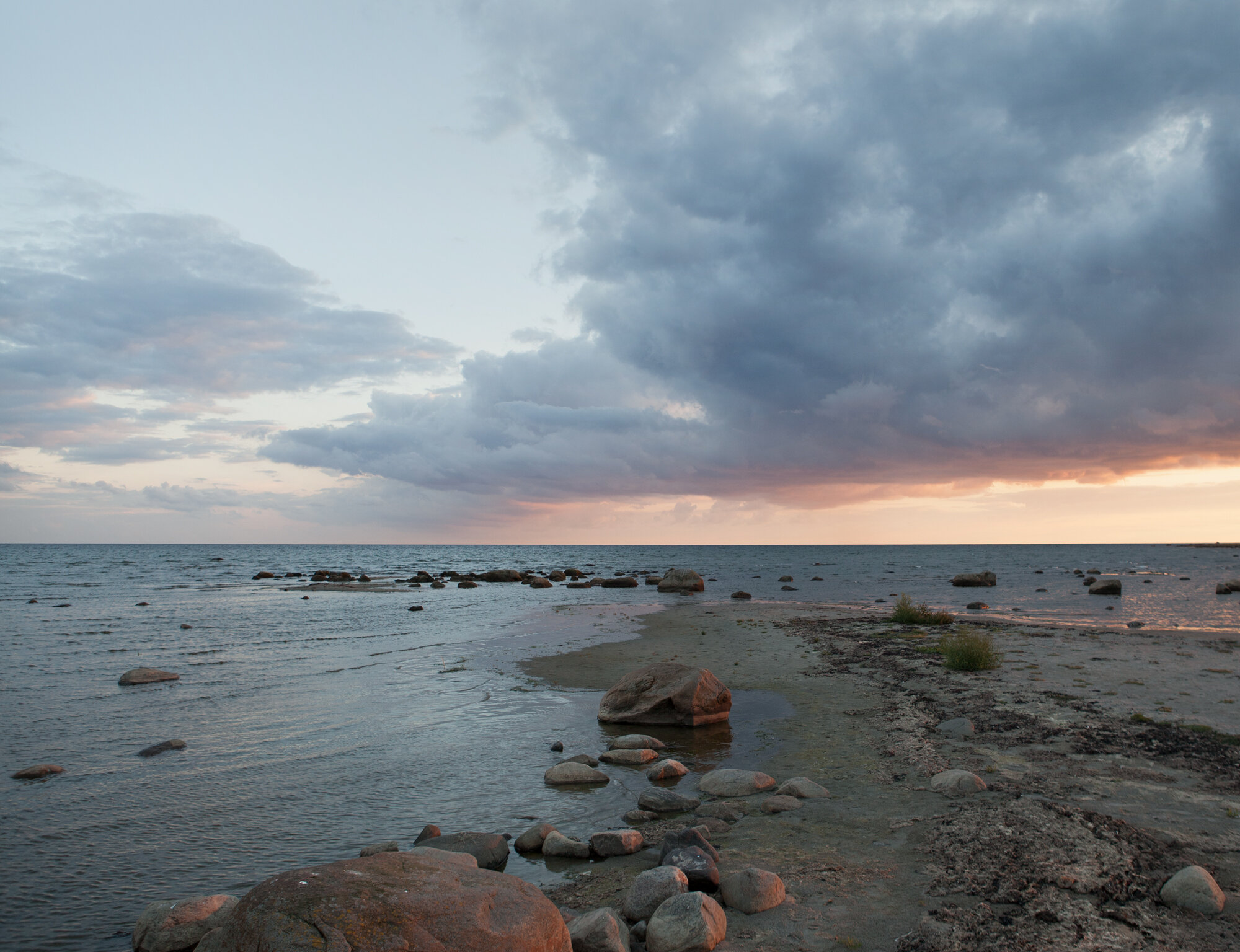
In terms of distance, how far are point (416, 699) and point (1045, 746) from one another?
10913mm

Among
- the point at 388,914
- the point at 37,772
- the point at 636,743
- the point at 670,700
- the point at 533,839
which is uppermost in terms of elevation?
the point at 388,914

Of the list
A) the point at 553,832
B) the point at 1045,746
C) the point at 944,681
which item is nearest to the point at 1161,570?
the point at 944,681

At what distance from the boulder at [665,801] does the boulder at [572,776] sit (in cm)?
100

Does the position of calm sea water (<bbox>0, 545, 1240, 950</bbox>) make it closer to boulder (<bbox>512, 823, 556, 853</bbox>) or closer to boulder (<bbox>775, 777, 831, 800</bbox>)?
boulder (<bbox>512, 823, 556, 853</bbox>)

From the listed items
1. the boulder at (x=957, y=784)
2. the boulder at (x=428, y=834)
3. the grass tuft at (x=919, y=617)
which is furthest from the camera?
the grass tuft at (x=919, y=617)

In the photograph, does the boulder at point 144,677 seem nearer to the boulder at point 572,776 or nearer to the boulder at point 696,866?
the boulder at point 572,776

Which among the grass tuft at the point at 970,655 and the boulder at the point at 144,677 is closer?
the grass tuft at the point at 970,655

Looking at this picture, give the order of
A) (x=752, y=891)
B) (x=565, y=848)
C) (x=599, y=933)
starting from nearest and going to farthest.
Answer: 1. (x=599, y=933)
2. (x=752, y=891)
3. (x=565, y=848)

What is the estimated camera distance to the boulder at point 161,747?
10117 millimetres

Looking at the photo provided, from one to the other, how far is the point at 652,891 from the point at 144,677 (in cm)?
1570

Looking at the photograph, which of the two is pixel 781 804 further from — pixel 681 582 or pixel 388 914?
pixel 681 582

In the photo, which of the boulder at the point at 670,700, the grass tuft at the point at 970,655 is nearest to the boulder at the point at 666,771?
the boulder at the point at 670,700

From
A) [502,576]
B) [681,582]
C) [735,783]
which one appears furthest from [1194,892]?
[502,576]

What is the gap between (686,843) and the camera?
227 inches
